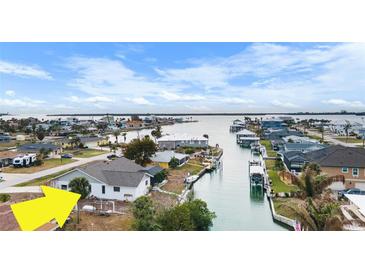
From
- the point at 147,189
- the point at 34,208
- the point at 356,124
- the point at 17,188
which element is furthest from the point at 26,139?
the point at 356,124

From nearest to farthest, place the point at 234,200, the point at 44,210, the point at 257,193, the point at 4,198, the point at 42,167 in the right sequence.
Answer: the point at 44,210, the point at 4,198, the point at 234,200, the point at 257,193, the point at 42,167

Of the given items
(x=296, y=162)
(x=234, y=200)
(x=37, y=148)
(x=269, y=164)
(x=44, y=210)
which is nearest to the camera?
(x=44, y=210)

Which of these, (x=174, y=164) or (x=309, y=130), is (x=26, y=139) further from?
(x=309, y=130)

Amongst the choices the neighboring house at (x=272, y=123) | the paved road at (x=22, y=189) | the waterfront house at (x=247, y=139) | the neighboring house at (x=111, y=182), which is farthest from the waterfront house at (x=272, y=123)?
the paved road at (x=22, y=189)

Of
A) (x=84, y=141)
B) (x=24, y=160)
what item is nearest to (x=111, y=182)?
(x=24, y=160)

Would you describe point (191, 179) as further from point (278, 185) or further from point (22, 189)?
point (22, 189)

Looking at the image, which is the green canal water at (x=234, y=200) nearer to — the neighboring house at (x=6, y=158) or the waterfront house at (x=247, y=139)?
the neighboring house at (x=6, y=158)
